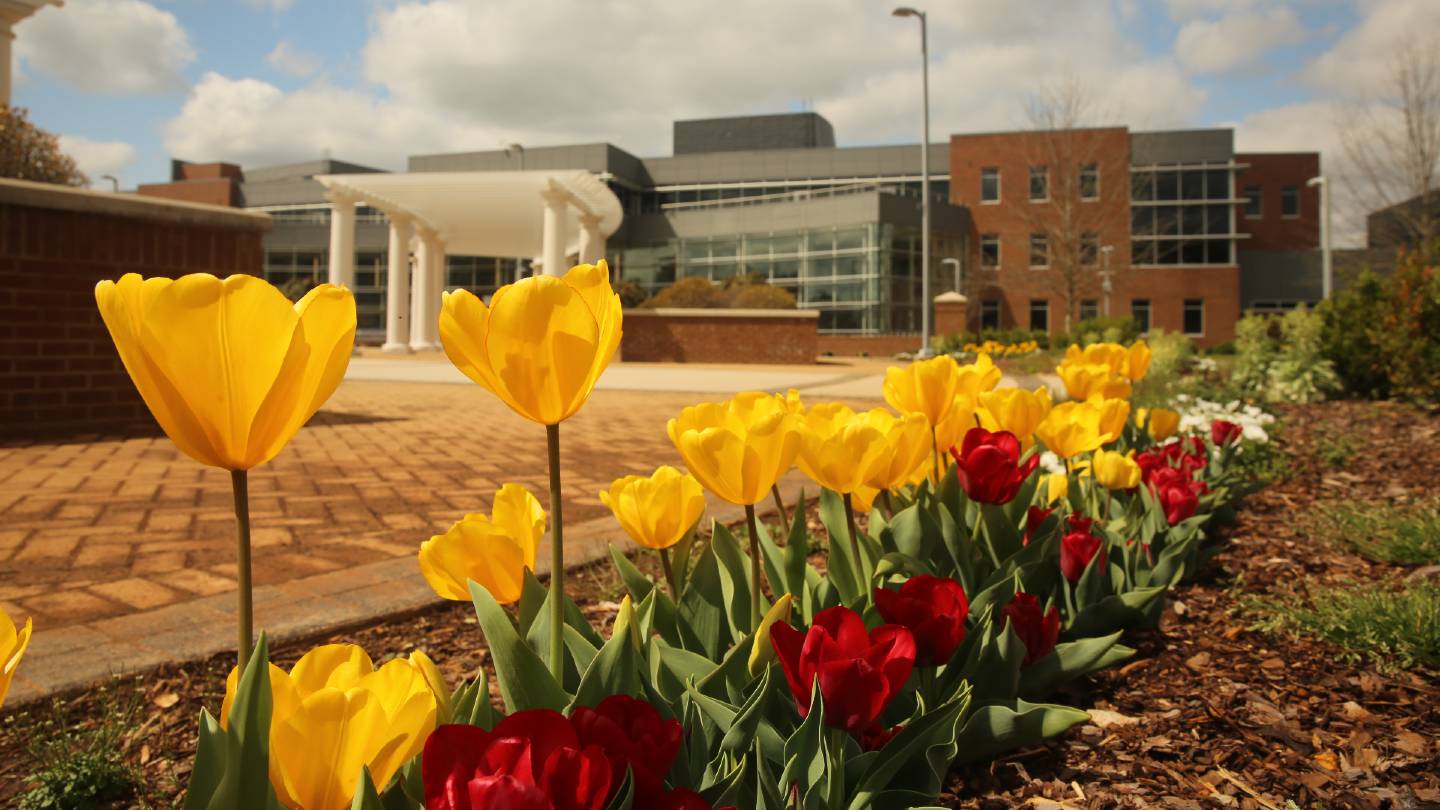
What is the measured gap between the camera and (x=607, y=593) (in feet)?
8.50

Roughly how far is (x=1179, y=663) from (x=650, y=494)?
1378mm

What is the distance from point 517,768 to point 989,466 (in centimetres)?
118

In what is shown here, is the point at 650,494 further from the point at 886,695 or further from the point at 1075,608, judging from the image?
the point at 1075,608

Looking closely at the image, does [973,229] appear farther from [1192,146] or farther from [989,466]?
[989,466]

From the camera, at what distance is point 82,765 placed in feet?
5.14

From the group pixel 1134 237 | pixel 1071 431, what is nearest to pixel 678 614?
pixel 1071 431

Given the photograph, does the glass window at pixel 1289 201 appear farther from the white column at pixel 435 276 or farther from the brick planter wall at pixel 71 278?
the brick planter wall at pixel 71 278

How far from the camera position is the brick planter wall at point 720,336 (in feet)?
74.3

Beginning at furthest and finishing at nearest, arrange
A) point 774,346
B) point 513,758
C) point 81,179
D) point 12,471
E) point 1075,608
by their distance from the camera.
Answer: point 774,346 < point 81,179 < point 12,471 < point 1075,608 < point 513,758

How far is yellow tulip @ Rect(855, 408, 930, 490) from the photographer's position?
1.42 m

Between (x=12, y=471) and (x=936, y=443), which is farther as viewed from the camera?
(x=12, y=471)

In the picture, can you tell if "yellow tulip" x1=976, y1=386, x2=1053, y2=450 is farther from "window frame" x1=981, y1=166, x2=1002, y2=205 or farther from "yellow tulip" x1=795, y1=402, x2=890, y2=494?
"window frame" x1=981, y1=166, x2=1002, y2=205

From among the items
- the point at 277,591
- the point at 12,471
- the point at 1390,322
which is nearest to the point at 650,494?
the point at 277,591

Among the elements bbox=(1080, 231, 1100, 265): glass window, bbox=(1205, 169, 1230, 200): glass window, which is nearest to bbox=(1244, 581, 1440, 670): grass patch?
bbox=(1080, 231, 1100, 265): glass window
